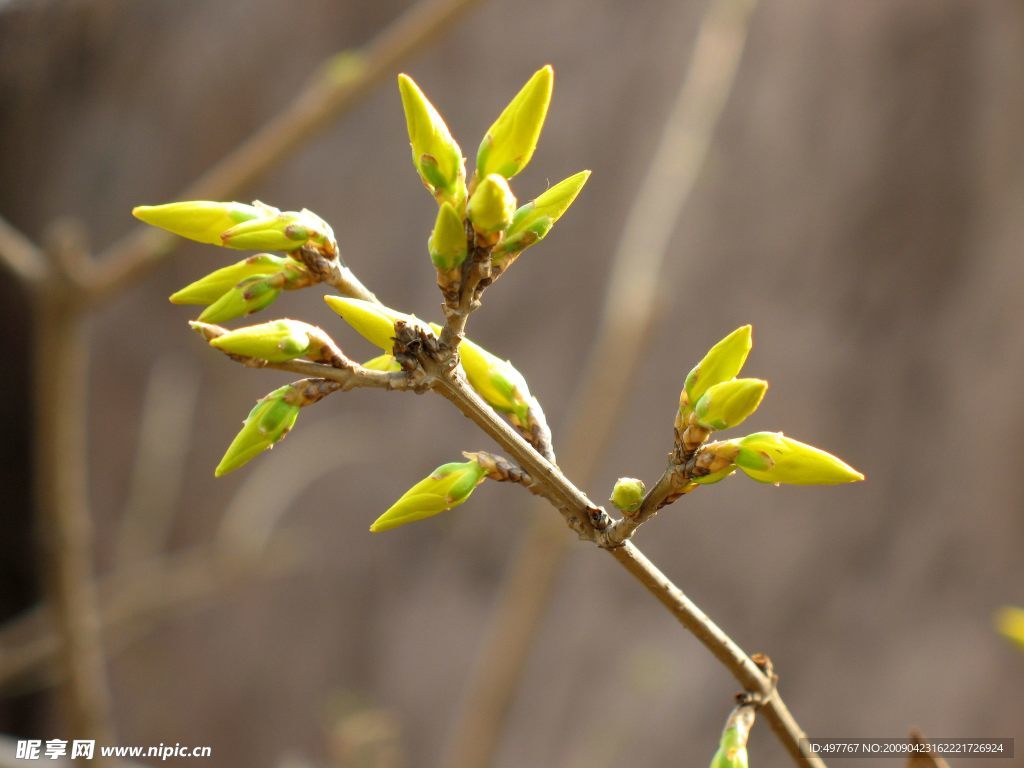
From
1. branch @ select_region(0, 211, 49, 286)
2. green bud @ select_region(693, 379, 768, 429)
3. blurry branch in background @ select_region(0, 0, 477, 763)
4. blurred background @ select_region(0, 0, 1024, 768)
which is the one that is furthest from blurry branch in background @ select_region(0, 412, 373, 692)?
green bud @ select_region(693, 379, 768, 429)

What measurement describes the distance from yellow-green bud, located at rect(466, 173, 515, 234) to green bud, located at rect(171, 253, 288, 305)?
0.27 feet

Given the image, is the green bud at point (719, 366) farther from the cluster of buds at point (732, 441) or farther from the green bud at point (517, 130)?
the green bud at point (517, 130)

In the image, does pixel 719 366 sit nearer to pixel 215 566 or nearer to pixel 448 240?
pixel 448 240

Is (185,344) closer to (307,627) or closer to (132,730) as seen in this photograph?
(307,627)

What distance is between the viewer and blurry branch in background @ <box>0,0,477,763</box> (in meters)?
1.17

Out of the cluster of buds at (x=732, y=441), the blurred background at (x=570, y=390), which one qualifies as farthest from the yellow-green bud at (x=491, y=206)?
the blurred background at (x=570, y=390)

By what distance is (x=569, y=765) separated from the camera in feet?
9.34

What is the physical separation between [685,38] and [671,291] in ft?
2.97

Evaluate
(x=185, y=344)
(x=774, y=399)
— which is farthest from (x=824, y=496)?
(x=185, y=344)

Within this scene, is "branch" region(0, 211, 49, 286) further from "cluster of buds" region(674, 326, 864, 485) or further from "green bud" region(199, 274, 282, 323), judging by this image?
"cluster of buds" region(674, 326, 864, 485)

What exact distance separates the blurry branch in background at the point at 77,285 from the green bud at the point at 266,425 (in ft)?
2.92

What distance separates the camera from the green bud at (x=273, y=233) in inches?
14.3

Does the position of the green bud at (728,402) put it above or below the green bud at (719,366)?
below

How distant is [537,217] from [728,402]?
111mm
